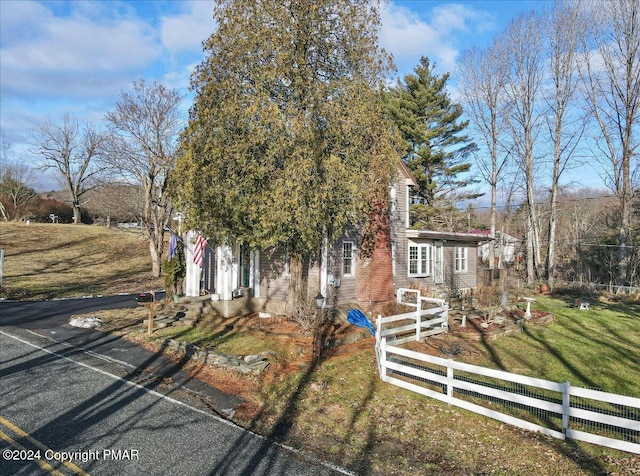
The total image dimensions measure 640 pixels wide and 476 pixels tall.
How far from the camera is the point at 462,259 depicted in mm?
21812

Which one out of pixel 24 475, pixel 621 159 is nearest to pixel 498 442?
pixel 24 475

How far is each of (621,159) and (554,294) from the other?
10036mm

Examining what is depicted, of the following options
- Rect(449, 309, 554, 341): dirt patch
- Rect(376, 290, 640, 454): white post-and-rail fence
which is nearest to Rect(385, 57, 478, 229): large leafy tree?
Rect(449, 309, 554, 341): dirt patch

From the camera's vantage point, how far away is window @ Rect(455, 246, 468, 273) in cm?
2147

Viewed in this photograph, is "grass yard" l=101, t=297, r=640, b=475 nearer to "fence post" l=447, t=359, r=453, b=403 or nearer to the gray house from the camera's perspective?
"fence post" l=447, t=359, r=453, b=403

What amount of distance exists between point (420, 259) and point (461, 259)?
3937 millimetres

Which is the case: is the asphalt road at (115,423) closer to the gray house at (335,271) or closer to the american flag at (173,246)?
the gray house at (335,271)

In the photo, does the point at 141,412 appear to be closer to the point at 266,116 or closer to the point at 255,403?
the point at 255,403

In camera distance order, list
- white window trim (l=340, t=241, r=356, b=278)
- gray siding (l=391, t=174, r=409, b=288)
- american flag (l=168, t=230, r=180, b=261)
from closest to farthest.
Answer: white window trim (l=340, t=241, r=356, b=278), american flag (l=168, t=230, r=180, b=261), gray siding (l=391, t=174, r=409, b=288)

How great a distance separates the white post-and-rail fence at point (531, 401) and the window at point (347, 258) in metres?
5.50

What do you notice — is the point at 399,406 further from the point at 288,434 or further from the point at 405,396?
the point at 288,434

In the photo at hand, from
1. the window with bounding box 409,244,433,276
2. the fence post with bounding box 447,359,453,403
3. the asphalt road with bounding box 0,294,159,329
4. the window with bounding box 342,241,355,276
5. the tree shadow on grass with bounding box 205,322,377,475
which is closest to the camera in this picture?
the tree shadow on grass with bounding box 205,322,377,475

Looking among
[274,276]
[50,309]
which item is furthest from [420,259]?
[50,309]

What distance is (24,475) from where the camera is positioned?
5125 millimetres
